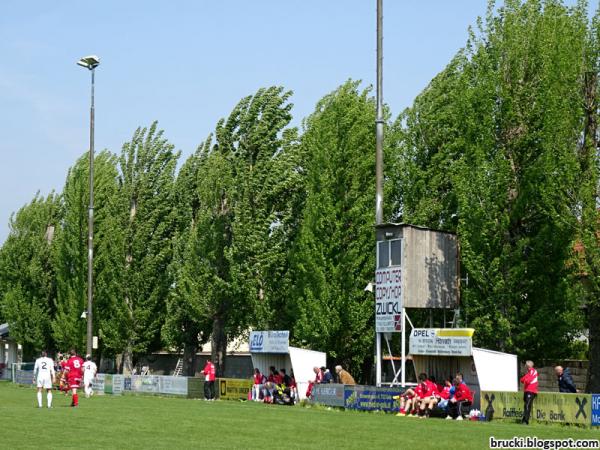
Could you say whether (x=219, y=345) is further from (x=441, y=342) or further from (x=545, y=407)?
(x=545, y=407)

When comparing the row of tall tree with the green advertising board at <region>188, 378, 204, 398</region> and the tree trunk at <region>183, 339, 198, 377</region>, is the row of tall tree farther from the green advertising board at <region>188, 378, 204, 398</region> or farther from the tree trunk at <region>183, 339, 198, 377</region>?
the green advertising board at <region>188, 378, 204, 398</region>

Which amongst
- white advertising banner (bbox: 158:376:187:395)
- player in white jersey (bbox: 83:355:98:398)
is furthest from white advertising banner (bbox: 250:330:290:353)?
player in white jersey (bbox: 83:355:98:398)

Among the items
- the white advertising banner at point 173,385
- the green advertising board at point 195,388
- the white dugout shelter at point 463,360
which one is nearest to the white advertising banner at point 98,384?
the white advertising banner at point 173,385

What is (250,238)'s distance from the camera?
A: 5169cm

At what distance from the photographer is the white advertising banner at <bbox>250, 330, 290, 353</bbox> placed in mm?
41250

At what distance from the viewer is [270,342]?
4228cm

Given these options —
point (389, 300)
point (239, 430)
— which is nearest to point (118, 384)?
point (389, 300)

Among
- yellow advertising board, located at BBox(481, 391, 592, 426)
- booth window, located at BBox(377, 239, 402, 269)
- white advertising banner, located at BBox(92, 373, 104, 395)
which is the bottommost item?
white advertising banner, located at BBox(92, 373, 104, 395)

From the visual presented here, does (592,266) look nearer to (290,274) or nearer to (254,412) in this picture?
(254,412)

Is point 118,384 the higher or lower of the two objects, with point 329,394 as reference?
lower

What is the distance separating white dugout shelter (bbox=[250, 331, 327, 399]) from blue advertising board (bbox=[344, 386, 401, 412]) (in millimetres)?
4263

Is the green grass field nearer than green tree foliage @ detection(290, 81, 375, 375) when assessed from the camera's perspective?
Yes

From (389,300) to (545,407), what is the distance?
376 inches

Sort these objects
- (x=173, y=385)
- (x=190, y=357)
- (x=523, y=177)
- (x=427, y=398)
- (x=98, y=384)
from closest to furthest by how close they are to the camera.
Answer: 1. (x=427, y=398)
2. (x=523, y=177)
3. (x=173, y=385)
4. (x=98, y=384)
5. (x=190, y=357)
